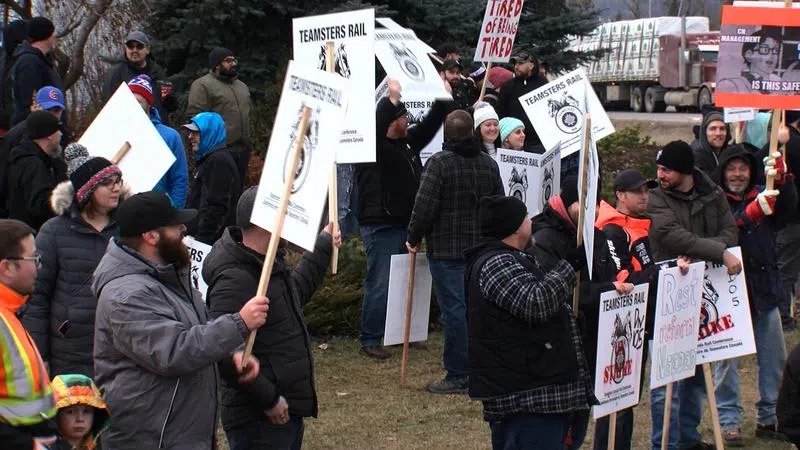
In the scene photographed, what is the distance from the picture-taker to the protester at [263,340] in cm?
614

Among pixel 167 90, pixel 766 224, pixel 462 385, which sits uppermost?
pixel 167 90

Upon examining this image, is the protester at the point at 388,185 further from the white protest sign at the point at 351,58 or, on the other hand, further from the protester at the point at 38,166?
the protester at the point at 38,166

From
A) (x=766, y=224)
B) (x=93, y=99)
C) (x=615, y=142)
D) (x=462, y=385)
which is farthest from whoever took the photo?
(x=615, y=142)

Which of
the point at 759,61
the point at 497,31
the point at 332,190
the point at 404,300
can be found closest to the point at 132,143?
the point at 332,190

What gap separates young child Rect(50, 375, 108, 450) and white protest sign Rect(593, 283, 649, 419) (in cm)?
297

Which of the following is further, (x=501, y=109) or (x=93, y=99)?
(x=93, y=99)

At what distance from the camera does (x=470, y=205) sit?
1016 centimetres

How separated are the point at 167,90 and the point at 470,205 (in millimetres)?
3589

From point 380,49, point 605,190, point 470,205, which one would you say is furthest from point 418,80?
point 605,190

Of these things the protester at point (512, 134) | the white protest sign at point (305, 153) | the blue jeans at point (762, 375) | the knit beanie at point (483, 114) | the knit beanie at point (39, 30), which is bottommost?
the blue jeans at point (762, 375)

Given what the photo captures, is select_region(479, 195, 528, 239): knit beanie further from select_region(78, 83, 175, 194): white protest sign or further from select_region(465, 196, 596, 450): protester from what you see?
select_region(78, 83, 175, 194): white protest sign

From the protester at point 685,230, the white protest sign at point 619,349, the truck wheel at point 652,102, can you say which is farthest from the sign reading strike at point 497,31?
the truck wheel at point 652,102

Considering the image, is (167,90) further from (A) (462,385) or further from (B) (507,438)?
(B) (507,438)

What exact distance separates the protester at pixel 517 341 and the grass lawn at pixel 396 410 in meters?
2.43
